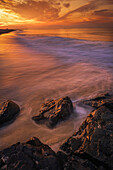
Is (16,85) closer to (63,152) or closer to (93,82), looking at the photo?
(93,82)

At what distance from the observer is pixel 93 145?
1.25m

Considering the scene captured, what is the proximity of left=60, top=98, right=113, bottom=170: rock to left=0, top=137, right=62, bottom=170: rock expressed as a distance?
18 centimetres

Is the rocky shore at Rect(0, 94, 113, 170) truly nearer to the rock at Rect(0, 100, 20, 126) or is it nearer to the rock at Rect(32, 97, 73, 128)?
the rock at Rect(32, 97, 73, 128)

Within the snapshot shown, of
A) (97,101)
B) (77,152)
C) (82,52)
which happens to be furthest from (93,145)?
(82,52)

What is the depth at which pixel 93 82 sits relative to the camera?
162 inches

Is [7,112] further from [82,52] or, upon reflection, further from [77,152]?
[82,52]

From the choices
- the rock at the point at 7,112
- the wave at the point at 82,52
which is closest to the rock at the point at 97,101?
the rock at the point at 7,112

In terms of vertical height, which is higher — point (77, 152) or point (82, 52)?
point (82, 52)

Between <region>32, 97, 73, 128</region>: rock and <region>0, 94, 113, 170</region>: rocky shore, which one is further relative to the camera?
<region>32, 97, 73, 128</region>: rock

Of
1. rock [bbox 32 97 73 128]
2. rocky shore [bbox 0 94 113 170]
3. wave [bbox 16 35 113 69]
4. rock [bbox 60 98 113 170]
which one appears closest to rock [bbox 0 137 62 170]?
rocky shore [bbox 0 94 113 170]

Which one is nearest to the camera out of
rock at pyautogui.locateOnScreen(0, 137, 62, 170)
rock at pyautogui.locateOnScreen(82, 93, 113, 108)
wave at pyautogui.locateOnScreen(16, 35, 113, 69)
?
rock at pyautogui.locateOnScreen(0, 137, 62, 170)

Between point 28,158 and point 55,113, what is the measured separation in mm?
1008

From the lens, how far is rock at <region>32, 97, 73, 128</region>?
6.80ft

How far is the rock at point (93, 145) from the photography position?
3.83ft
